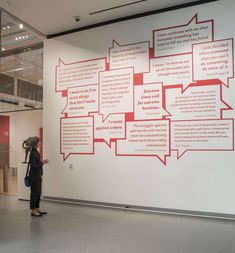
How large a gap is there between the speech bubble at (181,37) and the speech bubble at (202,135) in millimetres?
1268

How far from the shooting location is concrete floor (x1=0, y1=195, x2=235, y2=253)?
307cm

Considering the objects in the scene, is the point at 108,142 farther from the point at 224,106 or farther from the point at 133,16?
the point at 133,16

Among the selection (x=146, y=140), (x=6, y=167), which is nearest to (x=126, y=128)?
(x=146, y=140)

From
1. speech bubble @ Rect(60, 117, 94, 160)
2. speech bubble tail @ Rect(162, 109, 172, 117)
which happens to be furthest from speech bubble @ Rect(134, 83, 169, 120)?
speech bubble @ Rect(60, 117, 94, 160)

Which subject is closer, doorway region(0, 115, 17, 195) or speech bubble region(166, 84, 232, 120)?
speech bubble region(166, 84, 232, 120)

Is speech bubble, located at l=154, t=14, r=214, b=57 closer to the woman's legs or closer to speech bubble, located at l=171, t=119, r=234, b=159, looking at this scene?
speech bubble, located at l=171, t=119, r=234, b=159

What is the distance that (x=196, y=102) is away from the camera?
4.31m

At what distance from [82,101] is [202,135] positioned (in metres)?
2.43

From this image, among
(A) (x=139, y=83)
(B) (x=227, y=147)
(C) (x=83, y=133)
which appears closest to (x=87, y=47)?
(A) (x=139, y=83)

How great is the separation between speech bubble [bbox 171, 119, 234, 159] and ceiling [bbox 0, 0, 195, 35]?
6.89 feet

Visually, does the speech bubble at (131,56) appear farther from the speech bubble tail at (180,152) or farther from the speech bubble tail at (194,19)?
the speech bubble tail at (180,152)

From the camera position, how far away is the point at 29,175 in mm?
4438

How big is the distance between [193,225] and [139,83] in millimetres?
2525

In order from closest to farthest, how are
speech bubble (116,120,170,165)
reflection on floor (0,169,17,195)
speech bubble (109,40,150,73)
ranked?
speech bubble (116,120,170,165) → speech bubble (109,40,150,73) → reflection on floor (0,169,17,195)
